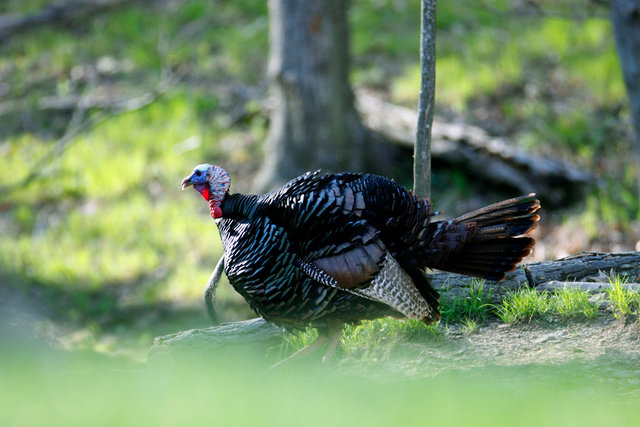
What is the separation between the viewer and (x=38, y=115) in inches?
415

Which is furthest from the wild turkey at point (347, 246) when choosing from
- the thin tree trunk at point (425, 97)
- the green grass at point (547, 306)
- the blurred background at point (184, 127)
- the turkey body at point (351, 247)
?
the blurred background at point (184, 127)

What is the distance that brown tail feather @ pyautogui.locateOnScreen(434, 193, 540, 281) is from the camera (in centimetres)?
386

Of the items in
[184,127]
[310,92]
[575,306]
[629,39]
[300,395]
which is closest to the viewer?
[300,395]

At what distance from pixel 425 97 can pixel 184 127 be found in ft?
19.0

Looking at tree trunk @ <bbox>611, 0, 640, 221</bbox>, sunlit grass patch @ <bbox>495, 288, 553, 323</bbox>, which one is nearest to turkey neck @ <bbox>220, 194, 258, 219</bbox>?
sunlit grass patch @ <bbox>495, 288, 553, 323</bbox>

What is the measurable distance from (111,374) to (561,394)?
7.90ft

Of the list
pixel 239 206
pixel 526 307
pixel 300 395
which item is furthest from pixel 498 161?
pixel 300 395

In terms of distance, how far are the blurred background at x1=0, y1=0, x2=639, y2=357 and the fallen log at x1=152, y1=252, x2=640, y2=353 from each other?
196cm

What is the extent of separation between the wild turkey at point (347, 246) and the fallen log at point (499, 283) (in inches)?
17.6

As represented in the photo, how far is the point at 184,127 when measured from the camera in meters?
9.62

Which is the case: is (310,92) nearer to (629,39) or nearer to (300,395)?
(629,39)

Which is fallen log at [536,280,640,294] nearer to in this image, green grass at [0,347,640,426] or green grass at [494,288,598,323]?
green grass at [494,288,598,323]

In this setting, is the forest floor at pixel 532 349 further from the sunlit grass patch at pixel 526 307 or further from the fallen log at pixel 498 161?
the fallen log at pixel 498 161

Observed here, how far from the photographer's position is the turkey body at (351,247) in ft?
12.1
